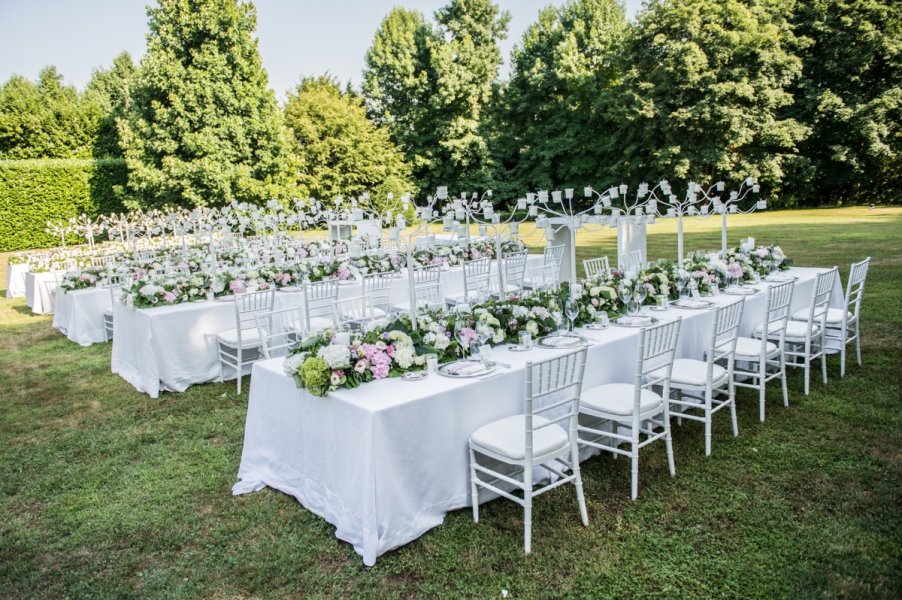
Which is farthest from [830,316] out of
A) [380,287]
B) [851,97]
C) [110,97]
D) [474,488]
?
[110,97]

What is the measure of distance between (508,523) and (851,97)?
2695 centimetres

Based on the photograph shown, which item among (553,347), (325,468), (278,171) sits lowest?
(325,468)

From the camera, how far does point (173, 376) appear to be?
6156 mm

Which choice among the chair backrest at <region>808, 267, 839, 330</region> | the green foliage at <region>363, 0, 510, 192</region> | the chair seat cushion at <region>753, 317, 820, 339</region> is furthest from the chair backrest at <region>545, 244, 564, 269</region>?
the green foliage at <region>363, 0, 510, 192</region>

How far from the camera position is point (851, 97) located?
23.7 meters

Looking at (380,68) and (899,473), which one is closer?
(899,473)

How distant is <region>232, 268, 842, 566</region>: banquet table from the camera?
311 centimetres

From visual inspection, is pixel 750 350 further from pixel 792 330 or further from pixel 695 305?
pixel 792 330

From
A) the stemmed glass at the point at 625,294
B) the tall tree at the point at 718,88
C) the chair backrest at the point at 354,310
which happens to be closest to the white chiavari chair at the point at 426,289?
the chair backrest at the point at 354,310

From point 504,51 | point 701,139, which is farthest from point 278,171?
point 701,139

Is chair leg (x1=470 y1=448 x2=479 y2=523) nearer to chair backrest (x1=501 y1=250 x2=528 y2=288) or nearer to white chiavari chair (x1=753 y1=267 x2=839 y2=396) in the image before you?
white chiavari chair (x1=753 y1=267 x2=839 y2=396)

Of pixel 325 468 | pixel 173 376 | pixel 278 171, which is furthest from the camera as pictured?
pixel 278 171

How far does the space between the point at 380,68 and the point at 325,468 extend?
94.9ft

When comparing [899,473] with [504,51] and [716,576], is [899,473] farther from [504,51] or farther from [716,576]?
[504,51]
